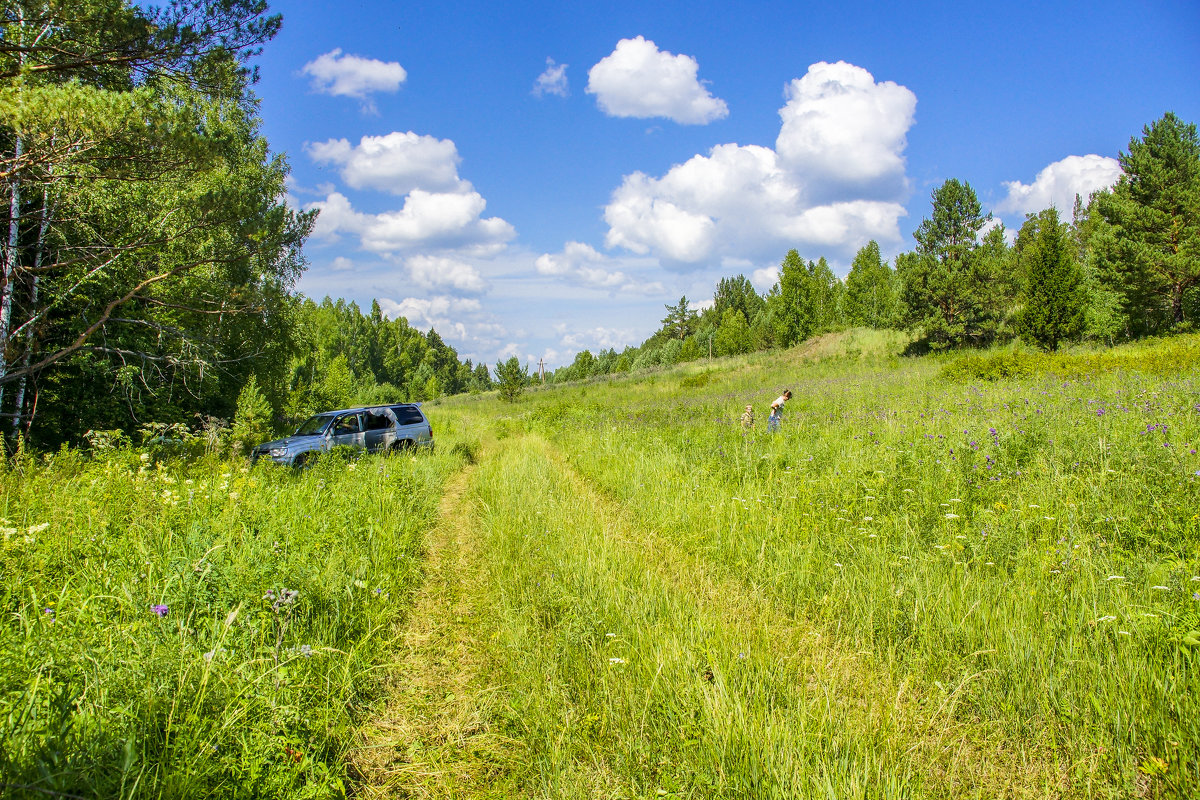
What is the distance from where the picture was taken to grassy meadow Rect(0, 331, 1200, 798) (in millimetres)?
2115

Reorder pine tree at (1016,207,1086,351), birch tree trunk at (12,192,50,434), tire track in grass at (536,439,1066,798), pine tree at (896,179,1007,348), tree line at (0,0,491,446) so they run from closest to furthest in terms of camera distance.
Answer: tire track in grass at (536,439,1066,798), tree line at (0,0,491,446), birch tree trunk at (12,192,50,434), pine tree at (1016,207,1086,351), pine tree at (896,179,1007,348)

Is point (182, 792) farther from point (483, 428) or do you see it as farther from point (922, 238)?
point (922, 238)

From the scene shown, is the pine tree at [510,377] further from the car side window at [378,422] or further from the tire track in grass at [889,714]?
the tire track in grass at [889,714]

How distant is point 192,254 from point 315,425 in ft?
39.7

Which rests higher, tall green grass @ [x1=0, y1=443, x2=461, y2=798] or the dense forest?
the dense forest

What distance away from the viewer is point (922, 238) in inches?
1169

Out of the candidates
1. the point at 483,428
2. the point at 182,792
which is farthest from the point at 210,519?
the point at 483,428

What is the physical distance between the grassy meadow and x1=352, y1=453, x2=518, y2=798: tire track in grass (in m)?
0.02

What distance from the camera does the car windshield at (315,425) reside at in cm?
1050

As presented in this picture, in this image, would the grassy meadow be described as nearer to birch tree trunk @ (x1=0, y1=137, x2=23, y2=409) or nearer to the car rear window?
birch tree trunk @ (x1=0, y1=137, x2=23, y2=409)

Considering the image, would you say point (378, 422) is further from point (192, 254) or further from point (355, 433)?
point (192, 254)

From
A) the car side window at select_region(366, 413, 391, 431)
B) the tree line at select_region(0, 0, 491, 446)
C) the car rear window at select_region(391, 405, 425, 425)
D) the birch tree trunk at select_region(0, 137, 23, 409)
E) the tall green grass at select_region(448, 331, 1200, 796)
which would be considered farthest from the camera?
the car rear window at select_region(391, 405, 425, 425)

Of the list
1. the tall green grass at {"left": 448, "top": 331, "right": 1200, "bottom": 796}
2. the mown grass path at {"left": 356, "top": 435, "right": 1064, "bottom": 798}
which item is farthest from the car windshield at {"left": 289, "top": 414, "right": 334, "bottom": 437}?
the mown grass path at {"left": 356, "top": 435, "right": 1064, "bottom": 798}

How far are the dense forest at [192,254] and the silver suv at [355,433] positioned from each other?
127cm
